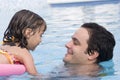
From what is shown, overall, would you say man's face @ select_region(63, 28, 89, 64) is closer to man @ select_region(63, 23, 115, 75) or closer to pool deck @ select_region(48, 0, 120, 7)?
man @ select_region(63, 23, 115, 75)

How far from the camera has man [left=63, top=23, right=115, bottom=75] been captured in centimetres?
406

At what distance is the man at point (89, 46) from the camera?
160 inches

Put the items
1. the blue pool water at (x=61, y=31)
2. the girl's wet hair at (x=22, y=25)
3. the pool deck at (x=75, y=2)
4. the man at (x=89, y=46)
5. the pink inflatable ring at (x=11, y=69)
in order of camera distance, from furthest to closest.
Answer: the pool deck at (x=75, y=2)
the blue pool water at (x=61, y=31)
the man at (x=89, y=46)
the girl's wet hair at (x=22, y=25)
the pink inflatable ring at (x=11, y=69)

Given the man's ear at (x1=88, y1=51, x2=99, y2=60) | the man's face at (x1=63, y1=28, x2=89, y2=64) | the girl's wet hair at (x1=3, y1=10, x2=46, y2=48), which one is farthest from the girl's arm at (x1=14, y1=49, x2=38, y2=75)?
the man's ear at (x1=88, y1=51, x2=99, y2=60)

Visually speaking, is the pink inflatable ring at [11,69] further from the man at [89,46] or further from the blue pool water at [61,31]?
the man at [89,46]

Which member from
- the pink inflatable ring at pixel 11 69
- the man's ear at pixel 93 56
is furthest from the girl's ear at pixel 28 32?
the man's ear at pixel 93 56

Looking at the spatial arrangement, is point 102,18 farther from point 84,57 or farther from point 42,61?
point 84,57

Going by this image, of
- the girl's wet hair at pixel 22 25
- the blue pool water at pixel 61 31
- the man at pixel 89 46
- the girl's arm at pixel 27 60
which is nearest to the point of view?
the girl's arm at pixel 27 60

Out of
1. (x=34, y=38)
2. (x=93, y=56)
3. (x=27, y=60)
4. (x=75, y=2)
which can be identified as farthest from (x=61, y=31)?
(x=75, y=2)

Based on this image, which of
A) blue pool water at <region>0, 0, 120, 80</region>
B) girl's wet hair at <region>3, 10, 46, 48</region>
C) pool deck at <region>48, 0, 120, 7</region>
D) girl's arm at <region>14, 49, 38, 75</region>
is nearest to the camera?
girl's arm at <region>14, 49, 38, 75</region>

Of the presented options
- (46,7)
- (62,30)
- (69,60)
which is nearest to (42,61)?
(69,60)

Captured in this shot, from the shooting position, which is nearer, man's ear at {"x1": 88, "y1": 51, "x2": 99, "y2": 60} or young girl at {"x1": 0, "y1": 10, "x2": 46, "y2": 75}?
young girl at {"x1": 0, "y1": 10, "x2": 46, "y2": 75}

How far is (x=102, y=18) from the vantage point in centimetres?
998

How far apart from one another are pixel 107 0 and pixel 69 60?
34.1ft
